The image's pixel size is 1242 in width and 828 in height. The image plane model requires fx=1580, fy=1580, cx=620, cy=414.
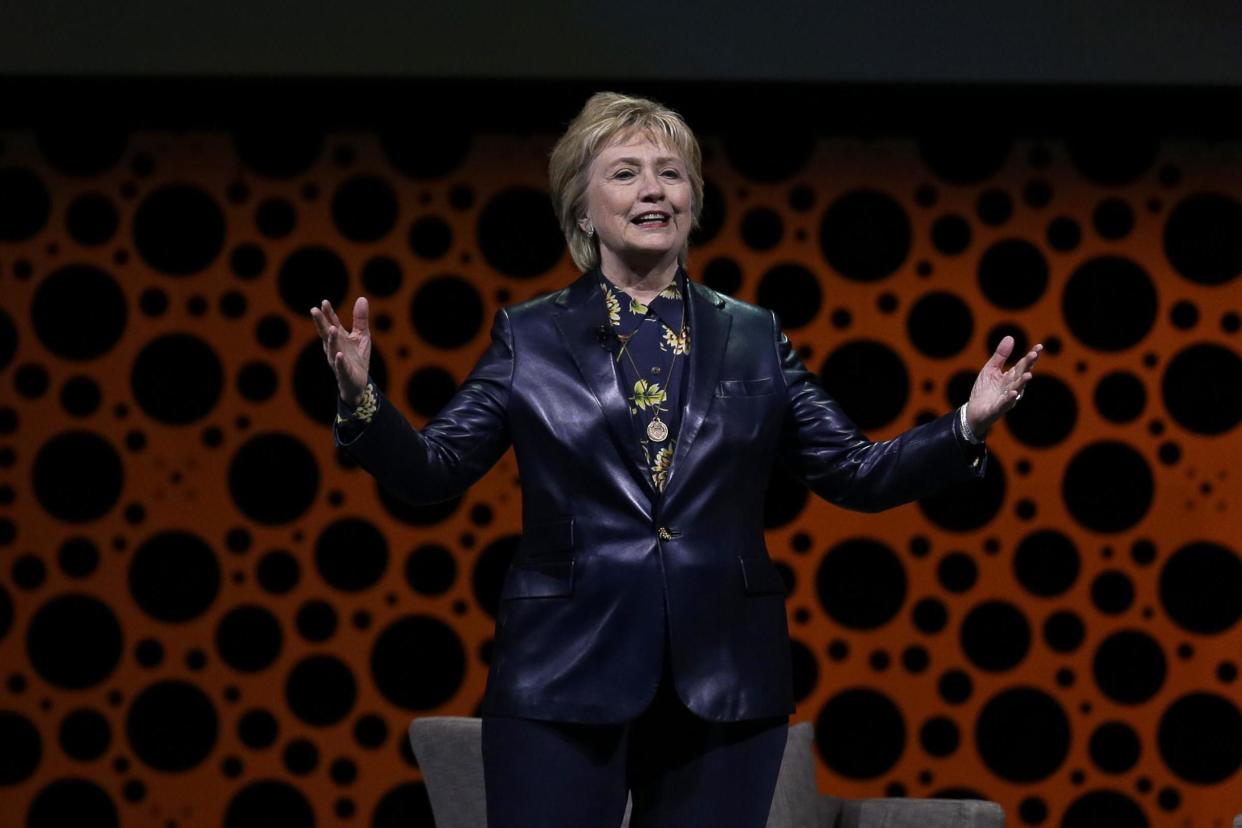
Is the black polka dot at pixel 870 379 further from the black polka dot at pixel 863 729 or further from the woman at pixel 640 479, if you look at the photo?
the woman at pixel 640 479

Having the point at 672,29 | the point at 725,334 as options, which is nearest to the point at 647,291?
the point at 725,334

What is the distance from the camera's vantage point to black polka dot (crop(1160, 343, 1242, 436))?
4.10 meters

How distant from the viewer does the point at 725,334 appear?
187 cm

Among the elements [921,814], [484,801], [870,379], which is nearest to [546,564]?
[484,801]

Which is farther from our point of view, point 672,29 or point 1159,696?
point 1159,696

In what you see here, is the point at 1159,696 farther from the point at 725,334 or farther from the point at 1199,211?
the point at 725,334

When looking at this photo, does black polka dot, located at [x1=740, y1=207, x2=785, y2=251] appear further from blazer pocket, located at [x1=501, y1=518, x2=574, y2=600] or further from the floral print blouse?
blazer pocket, located at [x1=501, y1=518, x2=574, y2=600]

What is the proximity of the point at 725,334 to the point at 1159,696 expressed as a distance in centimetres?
268

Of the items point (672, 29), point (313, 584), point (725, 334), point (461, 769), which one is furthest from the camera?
point (313, 584)

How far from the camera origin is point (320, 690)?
13.3 feet

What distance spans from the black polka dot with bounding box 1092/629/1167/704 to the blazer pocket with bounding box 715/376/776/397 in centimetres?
253

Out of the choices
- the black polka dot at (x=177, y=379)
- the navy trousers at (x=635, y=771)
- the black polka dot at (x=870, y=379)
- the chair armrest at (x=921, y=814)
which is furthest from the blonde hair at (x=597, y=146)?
the black polka dot at (x=177, y=379)

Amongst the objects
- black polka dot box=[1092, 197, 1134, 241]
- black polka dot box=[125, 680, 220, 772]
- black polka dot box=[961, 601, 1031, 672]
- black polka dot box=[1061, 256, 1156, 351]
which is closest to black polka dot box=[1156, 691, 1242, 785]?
black polka dot box=[961, 601, 1031, 672]

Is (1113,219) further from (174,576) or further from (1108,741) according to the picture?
(174,576)
